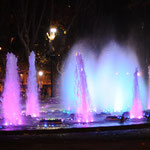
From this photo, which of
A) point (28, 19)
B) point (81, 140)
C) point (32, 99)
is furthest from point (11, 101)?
point (28, 19)

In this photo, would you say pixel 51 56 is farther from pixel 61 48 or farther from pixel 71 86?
pixel 71 86

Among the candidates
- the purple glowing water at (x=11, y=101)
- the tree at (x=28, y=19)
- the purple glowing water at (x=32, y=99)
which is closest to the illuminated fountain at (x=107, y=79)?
the purple glowing water at (x=32, y=99)

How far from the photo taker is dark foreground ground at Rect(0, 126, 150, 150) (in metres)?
6.88

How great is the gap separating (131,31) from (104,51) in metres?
4.70

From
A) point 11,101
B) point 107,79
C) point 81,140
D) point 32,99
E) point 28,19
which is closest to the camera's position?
point 81,140

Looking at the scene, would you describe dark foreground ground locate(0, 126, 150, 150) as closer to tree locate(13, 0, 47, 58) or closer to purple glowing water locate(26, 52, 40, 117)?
purple glowing water locate(26, 52, 40, 117)

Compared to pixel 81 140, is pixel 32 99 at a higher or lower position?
higher

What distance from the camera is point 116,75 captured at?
26.1 m

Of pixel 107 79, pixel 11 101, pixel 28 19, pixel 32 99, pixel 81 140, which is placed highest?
pixel 28 19

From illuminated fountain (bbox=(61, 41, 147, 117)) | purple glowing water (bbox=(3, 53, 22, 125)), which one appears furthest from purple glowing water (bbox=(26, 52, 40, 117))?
illuminated fountain (bbox=(61, 41, 147, 117))

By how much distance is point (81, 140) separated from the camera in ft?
25.0

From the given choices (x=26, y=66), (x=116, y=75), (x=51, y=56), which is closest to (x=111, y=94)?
(x=116, y=75)

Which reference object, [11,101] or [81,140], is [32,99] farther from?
[81,140]

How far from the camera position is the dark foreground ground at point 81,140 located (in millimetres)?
6883
